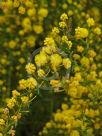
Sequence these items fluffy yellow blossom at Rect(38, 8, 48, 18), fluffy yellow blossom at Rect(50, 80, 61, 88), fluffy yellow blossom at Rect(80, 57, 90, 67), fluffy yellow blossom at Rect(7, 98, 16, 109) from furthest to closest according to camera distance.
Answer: fluffy yellow blossom at Rect(38, 8, 48, 18), fluffy yellow blossom at Rect(80, 57, 90, 67), fluffy yellow blossom at Rect(50, 80, 61, 88), fluffy yellow blossom at Rect(7, 98, 16, 109)

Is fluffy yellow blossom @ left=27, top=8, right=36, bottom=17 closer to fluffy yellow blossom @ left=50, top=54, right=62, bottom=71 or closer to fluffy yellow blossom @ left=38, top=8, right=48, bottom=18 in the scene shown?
fluffy yellow blossom @ left=38, top=8, right=48, bottom=18

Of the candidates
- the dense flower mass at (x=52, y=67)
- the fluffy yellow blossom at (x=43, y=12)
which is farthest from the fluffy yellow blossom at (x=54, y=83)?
the fluffy yellow blossom at (x=43, y=12)

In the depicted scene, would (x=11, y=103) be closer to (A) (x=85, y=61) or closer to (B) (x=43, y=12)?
(A) (x=85, y=61)

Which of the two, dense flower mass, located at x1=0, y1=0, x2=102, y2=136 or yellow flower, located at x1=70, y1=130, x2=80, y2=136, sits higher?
dense flower mass, located at x1=0, y1=0, x2=102, y2=136

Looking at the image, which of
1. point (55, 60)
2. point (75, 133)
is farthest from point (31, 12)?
point (55, 60)

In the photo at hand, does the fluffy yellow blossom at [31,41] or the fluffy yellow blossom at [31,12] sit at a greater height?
the fluffy yellow blossom at [31,12]

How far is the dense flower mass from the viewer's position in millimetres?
3145

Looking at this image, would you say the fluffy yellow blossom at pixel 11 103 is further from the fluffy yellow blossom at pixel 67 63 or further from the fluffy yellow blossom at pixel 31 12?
the fluffy yellow blossom at pixel 31 12

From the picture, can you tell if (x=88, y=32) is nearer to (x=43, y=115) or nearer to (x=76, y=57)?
(x=76, y=57)

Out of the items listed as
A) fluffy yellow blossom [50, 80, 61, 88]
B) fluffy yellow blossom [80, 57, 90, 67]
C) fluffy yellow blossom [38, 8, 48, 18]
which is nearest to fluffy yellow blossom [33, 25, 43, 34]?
fluffy yellow blossom [38, 8, 48, 18]

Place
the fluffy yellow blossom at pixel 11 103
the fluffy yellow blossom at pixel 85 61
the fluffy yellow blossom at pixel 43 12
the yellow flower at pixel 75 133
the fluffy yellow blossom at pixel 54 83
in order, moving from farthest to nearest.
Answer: the fluffy yellow blossom at pixel 43 12 → the fluffy yellow blossom at pixel 85 61 → the yellow flower at pixel 75 133 → the fluffy yellow blossom at pixel 54 83 → the fluffy yellow blossom at pixel 11 103

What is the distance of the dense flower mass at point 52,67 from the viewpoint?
3145 mm

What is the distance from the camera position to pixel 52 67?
121 inches

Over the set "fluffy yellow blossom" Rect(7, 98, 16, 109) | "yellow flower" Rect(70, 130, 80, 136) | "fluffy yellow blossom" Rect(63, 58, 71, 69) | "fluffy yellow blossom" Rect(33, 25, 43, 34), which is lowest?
"yellow flower" Rect(70, 130, 80, 136)
